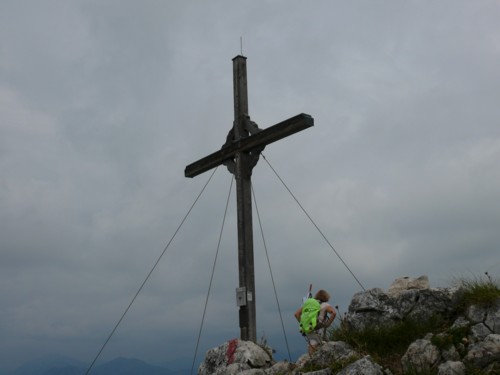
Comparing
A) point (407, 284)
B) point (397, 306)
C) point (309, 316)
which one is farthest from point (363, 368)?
point (407, 284)

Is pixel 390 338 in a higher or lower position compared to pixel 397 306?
lower

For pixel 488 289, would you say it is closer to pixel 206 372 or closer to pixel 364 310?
pixel 364 310

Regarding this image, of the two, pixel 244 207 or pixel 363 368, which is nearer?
pixel 363 368

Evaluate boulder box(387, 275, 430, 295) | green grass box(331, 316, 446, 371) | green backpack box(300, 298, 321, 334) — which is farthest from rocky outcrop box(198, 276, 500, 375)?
green backpack box(300, 298, 321, 334)

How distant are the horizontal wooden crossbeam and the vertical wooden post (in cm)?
23

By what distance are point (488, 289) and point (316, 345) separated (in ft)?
10.7

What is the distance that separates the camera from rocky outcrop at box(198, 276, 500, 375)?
32.5 feet

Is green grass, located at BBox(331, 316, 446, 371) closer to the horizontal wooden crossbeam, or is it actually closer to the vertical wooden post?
the vertical wooden post

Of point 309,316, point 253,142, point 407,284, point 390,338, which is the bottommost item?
point 390,338

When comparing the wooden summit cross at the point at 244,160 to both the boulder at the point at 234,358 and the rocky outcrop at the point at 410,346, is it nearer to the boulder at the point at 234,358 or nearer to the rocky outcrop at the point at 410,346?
the boulder at the point at 234,358

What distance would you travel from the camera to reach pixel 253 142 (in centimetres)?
1520

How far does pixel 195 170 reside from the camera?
1708cm

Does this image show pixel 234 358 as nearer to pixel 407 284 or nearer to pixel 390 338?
pixel 390 338

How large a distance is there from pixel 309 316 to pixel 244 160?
4.77m
